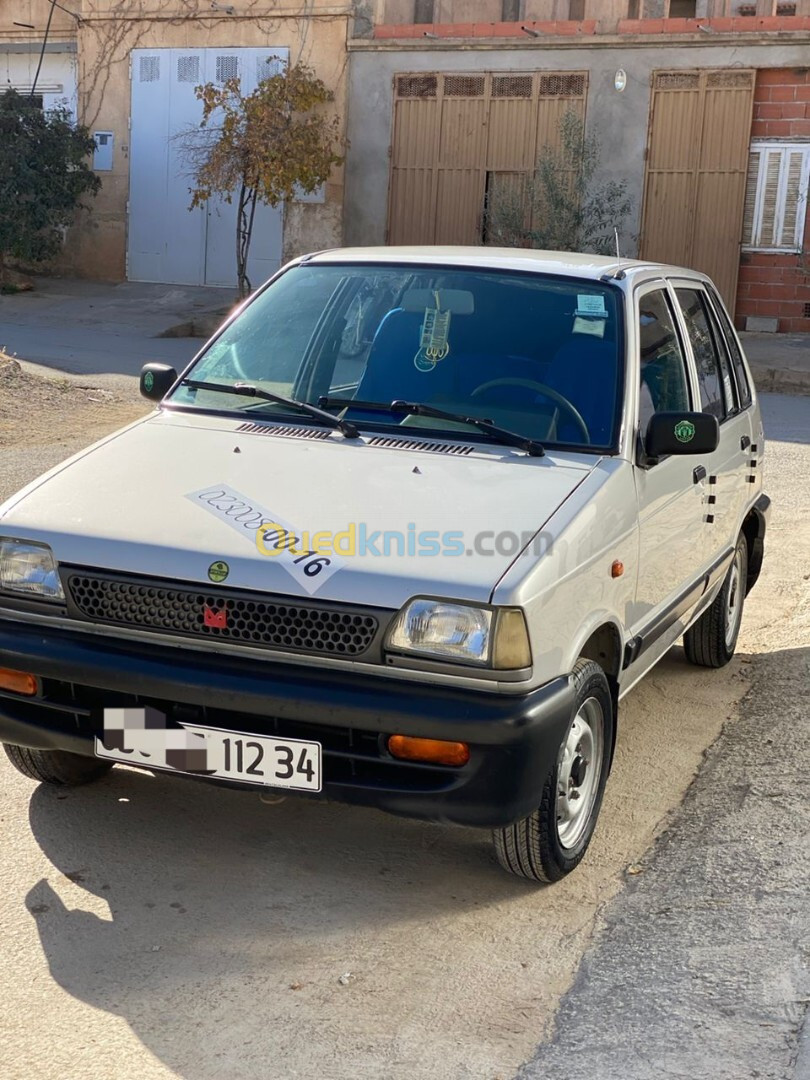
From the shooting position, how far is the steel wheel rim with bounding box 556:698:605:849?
3.73 meters

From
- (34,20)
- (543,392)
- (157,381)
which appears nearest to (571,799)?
(543,392)

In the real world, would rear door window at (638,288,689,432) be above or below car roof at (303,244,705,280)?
below

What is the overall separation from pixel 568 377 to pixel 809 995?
6.53 ft

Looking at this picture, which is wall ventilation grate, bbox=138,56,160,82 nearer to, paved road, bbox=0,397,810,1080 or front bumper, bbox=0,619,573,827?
paved road, bbox=0,397,810,1080

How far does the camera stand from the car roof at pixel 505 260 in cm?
458

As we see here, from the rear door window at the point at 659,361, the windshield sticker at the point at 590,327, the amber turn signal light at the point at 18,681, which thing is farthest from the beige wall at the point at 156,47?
the amber turn signal light at the point at 18,681

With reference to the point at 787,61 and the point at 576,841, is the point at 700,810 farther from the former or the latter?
the point at 787,61

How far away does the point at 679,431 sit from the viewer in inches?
163

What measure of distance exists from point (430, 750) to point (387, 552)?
516mm

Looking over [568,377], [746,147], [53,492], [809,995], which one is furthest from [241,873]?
[746,147]

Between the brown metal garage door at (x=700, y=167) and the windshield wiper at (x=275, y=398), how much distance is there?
18.2 m

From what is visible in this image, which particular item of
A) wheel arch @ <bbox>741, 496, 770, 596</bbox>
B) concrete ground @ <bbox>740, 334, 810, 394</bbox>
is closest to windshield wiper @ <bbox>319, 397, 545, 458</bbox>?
wheel arch @ <bbox>741, 496, 770, 596</bbox>

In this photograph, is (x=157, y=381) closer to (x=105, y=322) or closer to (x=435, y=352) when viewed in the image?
(x=435, y=352)

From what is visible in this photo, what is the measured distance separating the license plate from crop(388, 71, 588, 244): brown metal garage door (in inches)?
818
